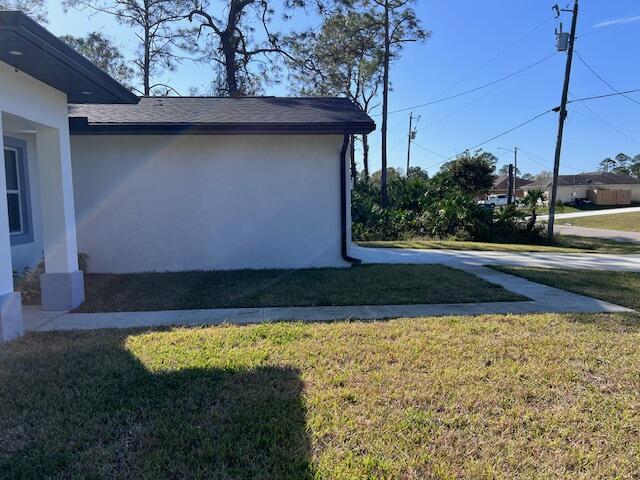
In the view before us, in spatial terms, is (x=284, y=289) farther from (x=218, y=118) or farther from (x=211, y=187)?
(x=218, y=118)

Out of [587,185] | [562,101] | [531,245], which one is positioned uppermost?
[562,101]

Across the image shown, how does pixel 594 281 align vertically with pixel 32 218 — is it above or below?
below

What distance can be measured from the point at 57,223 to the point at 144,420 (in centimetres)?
420

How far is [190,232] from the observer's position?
365 inches

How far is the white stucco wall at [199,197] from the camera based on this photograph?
29.9ft

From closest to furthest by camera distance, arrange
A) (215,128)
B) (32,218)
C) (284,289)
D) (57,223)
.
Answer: (57,223) → (284,289) → (32,218) → (215,128)

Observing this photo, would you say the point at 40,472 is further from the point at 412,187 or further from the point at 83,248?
the point at 412,187

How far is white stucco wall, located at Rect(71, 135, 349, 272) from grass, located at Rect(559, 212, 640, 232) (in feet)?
91.1

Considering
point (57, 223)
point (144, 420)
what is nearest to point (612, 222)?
point (57, 223)

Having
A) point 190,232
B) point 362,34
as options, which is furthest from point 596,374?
point 362,34

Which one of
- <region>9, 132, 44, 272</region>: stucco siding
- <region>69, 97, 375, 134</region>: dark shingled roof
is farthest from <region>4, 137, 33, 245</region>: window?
<region>69, 97, 375, 134</region>: dark shingled roof

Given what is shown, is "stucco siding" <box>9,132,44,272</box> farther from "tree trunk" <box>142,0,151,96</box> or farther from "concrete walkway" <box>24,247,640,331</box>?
"tree trunk" <box>142,0,151,96</box>

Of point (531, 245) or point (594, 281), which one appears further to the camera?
point (531, 245)

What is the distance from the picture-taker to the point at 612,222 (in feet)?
108
